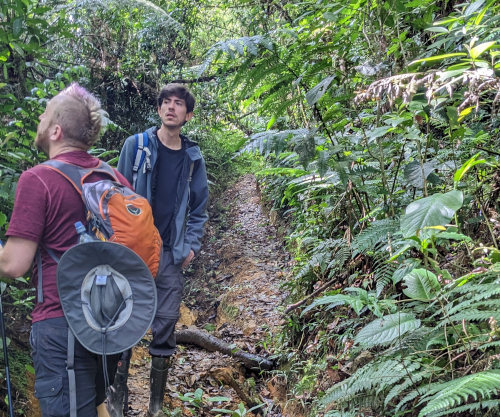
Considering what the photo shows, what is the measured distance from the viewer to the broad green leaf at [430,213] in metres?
2.03

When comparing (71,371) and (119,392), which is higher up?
(71,371)

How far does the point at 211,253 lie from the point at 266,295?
112 inches

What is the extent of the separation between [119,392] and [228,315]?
306cm

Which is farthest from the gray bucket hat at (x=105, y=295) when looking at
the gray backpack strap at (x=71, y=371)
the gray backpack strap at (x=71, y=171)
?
the gray backpack strap at (x=71, y=171)

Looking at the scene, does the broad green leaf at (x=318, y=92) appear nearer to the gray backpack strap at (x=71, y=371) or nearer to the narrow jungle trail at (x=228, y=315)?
the gray backpack strap at (x=71, y=371)

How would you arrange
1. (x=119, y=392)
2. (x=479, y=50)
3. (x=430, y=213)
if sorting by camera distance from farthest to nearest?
(x=119, y=392) < (x=430, y=213) < (x=479, y=50)

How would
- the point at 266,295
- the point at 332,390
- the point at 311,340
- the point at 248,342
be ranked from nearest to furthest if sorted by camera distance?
the point at 332,390, the point at 311,340, the point at 248,342, the point at 266,295

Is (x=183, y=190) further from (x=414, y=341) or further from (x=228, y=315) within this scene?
(x=228, y=315)

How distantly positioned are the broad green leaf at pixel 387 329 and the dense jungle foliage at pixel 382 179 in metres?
0.01

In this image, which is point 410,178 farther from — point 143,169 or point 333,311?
point 143,169

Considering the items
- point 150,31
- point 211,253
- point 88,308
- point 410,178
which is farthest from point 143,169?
point 150,31

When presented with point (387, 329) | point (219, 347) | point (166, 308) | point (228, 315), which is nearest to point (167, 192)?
point (166, 308)

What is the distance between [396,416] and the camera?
2.27m

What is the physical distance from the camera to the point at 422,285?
7.65 feet
